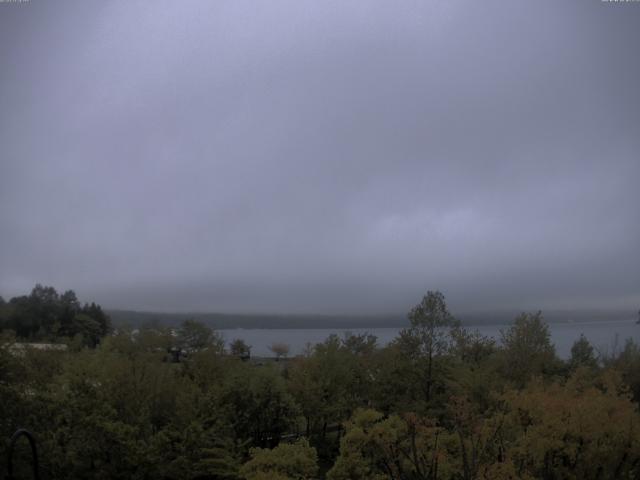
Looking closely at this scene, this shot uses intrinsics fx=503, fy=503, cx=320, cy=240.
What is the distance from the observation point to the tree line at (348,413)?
58.2ft

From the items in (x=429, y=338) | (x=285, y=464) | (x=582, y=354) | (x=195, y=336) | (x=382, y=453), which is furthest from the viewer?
(x=195, y=336)

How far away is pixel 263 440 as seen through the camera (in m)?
28.6

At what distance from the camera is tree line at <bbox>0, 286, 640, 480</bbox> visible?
58.2 feet

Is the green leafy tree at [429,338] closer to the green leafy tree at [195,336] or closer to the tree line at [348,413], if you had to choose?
the tree line at [348,413]

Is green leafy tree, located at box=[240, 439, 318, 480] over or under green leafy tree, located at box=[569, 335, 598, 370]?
under

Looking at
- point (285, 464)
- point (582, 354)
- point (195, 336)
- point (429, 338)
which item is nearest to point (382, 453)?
point (285, 464)

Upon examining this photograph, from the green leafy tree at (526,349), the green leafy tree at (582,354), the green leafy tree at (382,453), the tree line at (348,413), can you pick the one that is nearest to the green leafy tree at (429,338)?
the tree line at (348,413)

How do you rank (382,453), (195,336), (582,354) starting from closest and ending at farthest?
1. (382,453)
2. (582,354)
3. (195,336)

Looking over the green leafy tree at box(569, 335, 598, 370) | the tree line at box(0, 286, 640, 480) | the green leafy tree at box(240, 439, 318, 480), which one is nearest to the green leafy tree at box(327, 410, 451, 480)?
the tree line at box(0, 286, 640, 480)

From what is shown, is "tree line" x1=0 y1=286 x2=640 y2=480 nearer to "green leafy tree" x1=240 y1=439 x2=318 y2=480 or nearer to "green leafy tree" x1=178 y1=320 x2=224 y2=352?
"green leafy tree" x1=240 y1=439 x2=318 y2=480

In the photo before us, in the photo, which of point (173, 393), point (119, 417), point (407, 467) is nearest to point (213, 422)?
point (173, 393)

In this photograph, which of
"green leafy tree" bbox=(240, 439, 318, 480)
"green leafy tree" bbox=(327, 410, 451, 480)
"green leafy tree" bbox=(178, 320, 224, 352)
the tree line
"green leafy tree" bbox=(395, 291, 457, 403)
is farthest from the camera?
"green leafy tree" bbox=(178, 320, 224, 352)

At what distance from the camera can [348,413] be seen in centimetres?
3291

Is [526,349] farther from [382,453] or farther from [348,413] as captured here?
[382,453]
